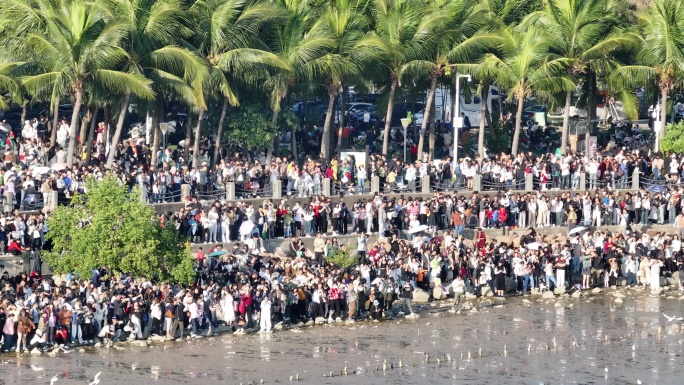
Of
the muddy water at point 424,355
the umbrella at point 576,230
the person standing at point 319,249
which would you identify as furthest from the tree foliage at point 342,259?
the umbrella at point 576,230

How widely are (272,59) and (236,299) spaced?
1464cm

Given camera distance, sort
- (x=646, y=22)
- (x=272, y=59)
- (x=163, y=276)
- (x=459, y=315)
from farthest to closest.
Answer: (x=646, y=22) → (x=272, y=59) → (x=459, y=315) → (x=163, y=276)

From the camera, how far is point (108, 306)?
44594 millimetres

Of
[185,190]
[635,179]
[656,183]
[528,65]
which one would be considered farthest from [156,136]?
[656,183]

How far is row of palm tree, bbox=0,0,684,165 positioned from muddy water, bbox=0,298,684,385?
13357mm

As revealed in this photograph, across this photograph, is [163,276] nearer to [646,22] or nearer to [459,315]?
[459,315]

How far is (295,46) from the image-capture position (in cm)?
6162

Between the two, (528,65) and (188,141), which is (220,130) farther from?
(528,65)

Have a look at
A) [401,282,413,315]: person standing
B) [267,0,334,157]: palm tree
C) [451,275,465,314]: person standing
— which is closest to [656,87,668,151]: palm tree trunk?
[267,0,334,157]: palm tree

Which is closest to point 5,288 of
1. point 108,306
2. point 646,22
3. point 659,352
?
point 108,306

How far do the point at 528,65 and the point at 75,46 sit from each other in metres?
18.3

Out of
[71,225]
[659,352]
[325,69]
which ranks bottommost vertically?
[659,352]

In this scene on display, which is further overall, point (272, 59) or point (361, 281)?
point (272, 59)

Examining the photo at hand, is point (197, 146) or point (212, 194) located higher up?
point (197, 146)
